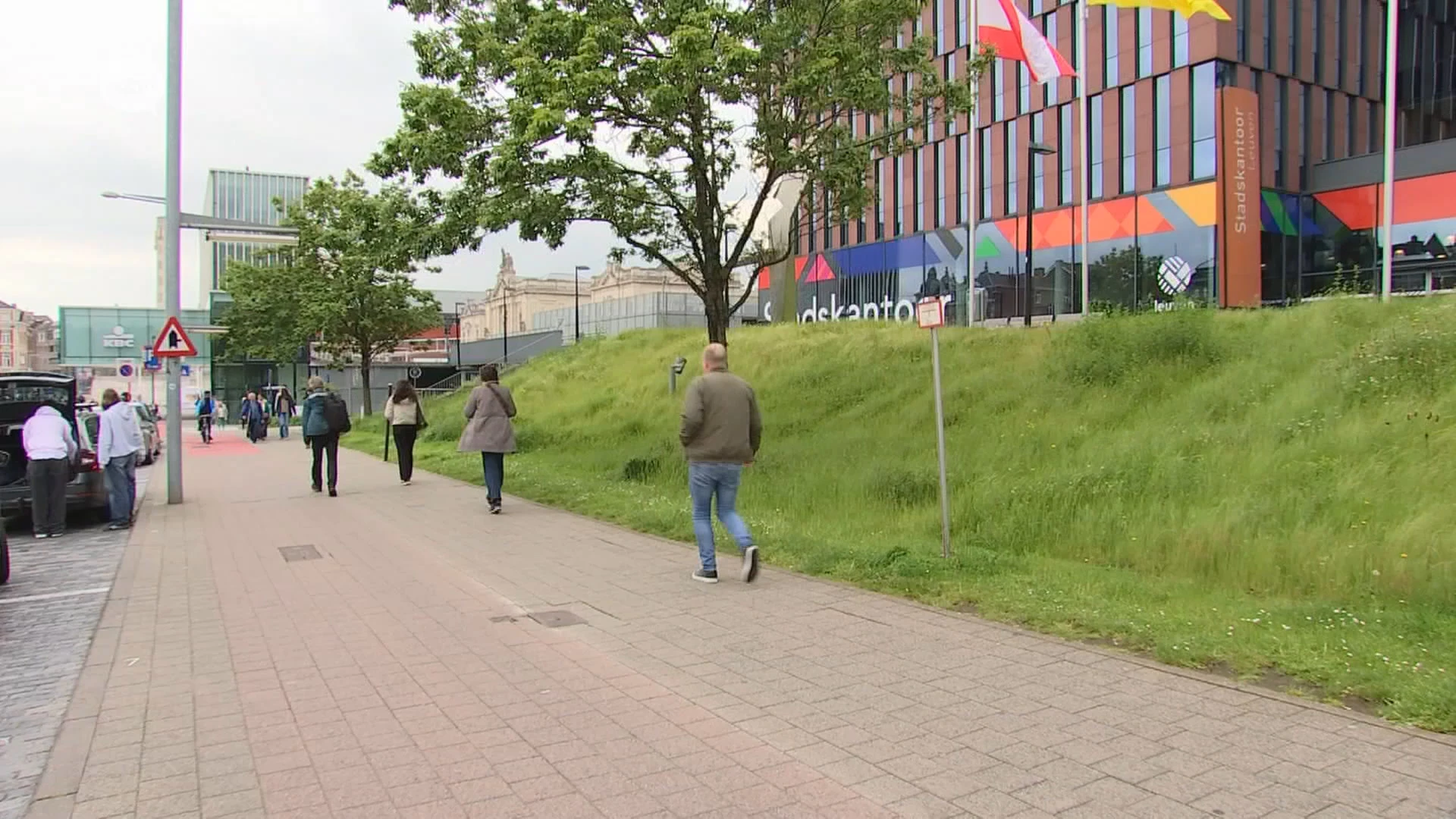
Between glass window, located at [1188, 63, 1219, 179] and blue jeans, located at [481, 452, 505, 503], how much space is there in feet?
102

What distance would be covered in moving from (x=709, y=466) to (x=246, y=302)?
33.0m

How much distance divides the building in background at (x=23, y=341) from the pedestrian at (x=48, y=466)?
186 feet

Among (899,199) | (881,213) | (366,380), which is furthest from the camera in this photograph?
(881,213)

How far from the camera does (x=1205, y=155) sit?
34625 millimetres

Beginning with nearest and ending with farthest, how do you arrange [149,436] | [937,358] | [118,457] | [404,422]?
1. [937,358]
2. [118,457]
3. [404,422]
4. [149,436]

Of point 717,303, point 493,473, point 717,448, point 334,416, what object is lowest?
point 493,473

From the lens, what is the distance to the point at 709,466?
7520 mm

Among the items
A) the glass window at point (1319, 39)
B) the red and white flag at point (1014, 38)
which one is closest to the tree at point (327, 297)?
the red and white flag at point (1014, 38)

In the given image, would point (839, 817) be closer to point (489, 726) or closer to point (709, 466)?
point (489, 726)

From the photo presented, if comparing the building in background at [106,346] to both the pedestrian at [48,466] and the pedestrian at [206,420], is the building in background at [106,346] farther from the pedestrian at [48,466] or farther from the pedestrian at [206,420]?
the pedestrian at [48,466]

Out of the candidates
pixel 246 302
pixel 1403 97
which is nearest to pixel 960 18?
pixel 1403 97

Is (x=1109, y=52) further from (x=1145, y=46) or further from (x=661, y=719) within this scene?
(x=661, y=719)

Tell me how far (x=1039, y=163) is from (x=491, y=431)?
35.5 m

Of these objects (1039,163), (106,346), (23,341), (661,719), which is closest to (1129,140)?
(1039,163)
